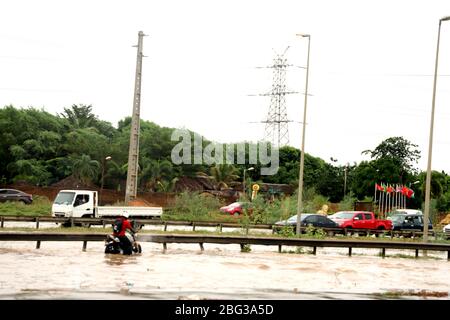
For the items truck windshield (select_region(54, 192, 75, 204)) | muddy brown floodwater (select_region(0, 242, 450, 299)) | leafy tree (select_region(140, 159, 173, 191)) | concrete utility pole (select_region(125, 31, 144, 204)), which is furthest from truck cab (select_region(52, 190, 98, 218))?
leafy tree (select_region(140, 159, 173, 191))

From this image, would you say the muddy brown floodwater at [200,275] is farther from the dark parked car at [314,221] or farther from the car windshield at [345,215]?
the car windshield at [345,215]

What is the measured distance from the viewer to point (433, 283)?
73.2ft

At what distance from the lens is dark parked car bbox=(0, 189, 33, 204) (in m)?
61.4

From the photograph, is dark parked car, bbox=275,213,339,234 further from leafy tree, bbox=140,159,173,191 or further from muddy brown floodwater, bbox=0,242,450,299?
leafy tree, bbox=140,159,173,191

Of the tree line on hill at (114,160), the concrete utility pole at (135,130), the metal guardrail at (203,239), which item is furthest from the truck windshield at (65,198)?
the tree line on hill at (114,160)

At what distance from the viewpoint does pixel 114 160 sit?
8662 cm

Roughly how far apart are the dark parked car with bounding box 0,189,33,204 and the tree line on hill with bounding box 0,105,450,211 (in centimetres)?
1393

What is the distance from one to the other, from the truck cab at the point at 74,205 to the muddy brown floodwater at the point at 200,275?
10767 millimetres

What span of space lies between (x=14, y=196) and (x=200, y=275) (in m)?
44.5

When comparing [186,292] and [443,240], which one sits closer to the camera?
[186,292]

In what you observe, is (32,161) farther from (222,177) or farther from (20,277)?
(20,277)

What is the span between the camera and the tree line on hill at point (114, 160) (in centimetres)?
8144

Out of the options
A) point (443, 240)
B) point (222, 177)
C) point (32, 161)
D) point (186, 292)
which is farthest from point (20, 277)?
point (222, 177)
